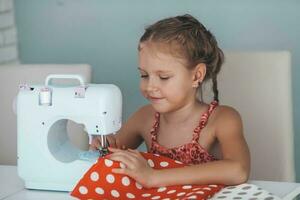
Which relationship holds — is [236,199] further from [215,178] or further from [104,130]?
[104,130]

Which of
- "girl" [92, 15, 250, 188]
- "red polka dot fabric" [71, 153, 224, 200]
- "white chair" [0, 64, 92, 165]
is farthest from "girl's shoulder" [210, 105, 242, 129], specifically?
"white chair" [0, 64, 92, 165]

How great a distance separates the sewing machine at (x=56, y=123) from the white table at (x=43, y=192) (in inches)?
0.9

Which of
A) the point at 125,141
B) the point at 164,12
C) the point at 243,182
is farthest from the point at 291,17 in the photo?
the point at 243,182

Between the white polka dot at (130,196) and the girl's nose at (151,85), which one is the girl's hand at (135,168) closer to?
the white polka dot at (130,196)

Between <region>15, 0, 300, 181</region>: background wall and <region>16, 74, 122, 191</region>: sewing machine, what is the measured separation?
3.83ft

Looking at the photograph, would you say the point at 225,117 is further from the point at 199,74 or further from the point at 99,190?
the point at 99,190

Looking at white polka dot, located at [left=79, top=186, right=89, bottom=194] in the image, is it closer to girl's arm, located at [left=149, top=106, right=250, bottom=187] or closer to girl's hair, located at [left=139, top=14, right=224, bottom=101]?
girl's arm, located at [left=149, top=106, right=250, bottom=187]

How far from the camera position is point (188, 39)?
170cm

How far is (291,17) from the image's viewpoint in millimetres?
2611

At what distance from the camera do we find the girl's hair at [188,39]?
168 cm

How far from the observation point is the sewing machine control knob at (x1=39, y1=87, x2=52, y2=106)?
160 centimetres

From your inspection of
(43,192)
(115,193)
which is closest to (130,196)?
(115,193)

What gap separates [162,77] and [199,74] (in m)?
0.13

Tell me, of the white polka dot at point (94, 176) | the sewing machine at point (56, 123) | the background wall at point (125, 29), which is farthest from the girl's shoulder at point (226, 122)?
the background wall at point (125, 29)
